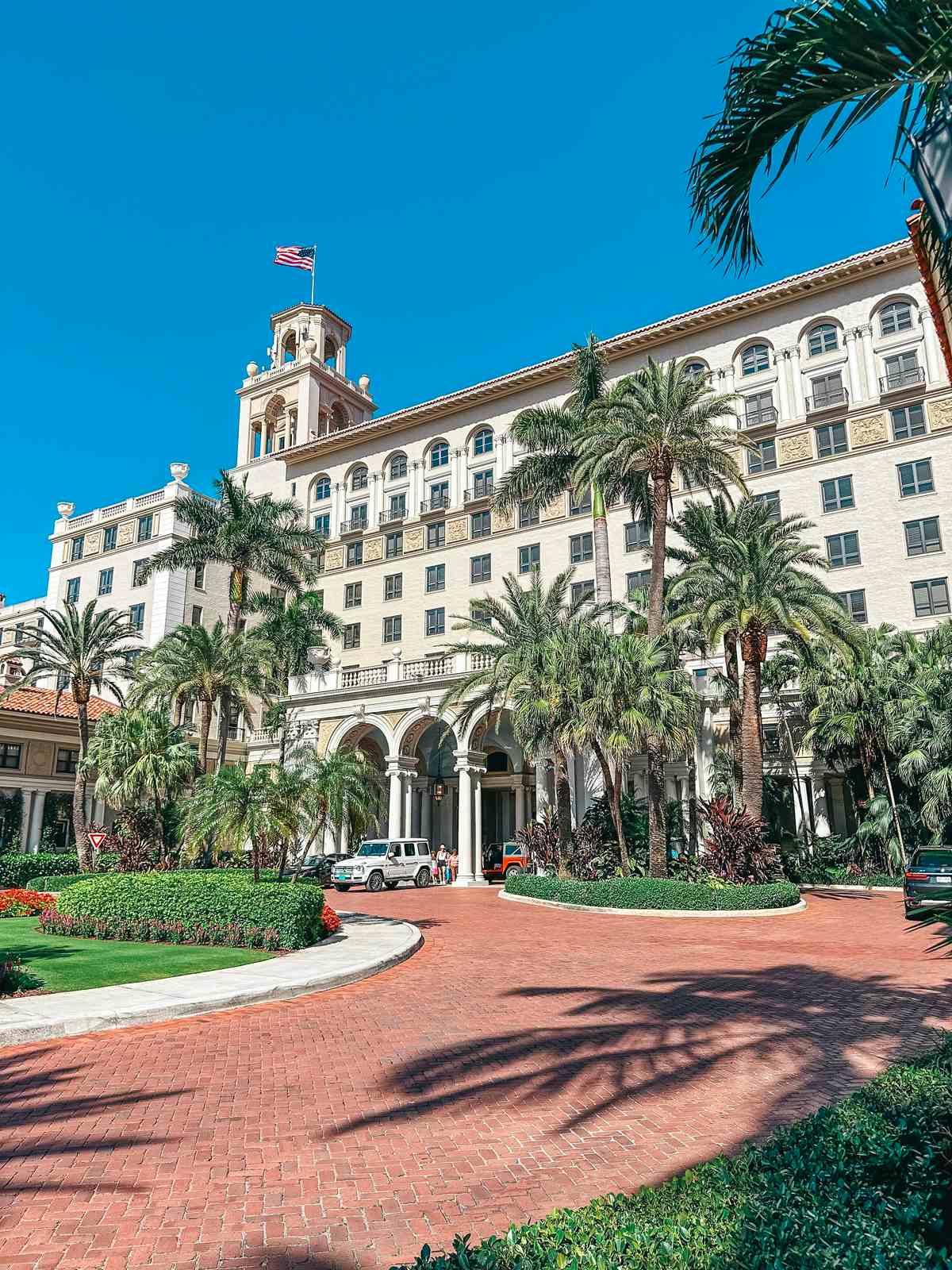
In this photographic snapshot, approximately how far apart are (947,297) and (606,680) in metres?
19.8

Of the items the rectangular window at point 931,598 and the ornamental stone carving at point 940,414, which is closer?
the rectangular window at point 931,598

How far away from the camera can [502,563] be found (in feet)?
158

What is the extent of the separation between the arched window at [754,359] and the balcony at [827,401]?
3.09 meters

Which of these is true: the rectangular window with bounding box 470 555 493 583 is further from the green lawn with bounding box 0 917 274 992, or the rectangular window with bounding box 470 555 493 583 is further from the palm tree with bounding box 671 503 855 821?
the green lawn with bounding box 0 917 274 992

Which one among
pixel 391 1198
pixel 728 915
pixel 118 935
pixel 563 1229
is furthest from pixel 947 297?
pixel 728 915

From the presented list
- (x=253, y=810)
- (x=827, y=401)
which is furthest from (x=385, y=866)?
(x=827, y=401)

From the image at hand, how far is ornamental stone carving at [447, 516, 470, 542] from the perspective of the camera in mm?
50156

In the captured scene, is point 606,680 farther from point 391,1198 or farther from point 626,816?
point 391,1198

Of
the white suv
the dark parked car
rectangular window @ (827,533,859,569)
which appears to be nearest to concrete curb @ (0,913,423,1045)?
the dark parked car

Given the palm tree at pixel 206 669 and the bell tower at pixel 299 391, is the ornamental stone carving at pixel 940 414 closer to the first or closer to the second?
the palm tree at pixel 206 669

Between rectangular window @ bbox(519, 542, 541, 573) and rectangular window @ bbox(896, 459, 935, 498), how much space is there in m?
18.0

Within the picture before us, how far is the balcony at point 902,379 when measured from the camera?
38469mm

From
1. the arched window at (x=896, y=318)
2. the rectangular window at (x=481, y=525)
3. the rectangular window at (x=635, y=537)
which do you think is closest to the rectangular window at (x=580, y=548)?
the rectangular window at (x=635, y=537)

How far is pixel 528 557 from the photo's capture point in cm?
4741
